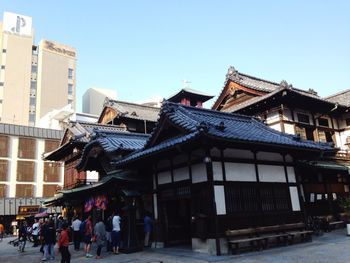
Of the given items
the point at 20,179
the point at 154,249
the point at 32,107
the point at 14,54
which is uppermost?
the point at 14,54

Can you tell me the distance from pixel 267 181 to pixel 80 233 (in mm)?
12058

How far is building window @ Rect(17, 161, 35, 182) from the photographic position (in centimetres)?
5622

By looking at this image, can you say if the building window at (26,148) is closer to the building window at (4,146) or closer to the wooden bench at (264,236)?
the building window at (4,146)

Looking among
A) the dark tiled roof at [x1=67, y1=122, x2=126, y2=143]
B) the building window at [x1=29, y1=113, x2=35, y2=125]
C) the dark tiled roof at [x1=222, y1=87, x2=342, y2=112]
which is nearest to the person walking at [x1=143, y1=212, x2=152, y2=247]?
the dark tiled roof at [x1=222, y1=87, x2=342, y2=112]

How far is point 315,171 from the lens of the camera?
77.5ft

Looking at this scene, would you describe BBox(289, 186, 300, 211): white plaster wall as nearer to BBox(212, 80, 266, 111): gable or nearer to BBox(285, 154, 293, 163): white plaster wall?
BBox(285, 154, 293, 163): white plaster wall

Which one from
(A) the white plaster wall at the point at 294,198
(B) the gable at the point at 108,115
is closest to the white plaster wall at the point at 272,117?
(A) the white plaster wall at the point at 294,198

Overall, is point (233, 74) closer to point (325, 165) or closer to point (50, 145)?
point (325, 165)

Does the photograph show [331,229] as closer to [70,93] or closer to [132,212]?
[132,212]

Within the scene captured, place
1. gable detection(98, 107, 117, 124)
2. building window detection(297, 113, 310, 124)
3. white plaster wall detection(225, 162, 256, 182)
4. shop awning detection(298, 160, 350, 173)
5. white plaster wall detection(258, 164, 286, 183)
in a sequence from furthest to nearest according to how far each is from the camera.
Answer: gable detection(98, 107, 117, 124)
building window detection(297, 113, 310, 124)
shop awning detection(298, 160, 350, 173)
white plaster wall detection(258, 164, 286, 183)
white plaster wall detection(225, 162, 256, 182)

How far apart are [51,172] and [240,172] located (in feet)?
167

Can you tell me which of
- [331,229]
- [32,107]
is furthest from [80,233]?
[32,107]

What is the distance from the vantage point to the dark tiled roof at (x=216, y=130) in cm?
1434

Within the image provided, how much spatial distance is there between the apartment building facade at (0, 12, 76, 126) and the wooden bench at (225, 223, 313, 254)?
72094mm
